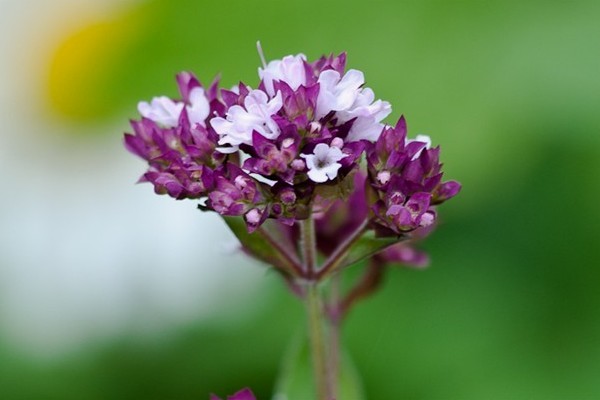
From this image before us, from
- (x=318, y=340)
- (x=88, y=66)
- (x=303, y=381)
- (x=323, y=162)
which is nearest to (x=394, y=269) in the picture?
(x=303, y=381)

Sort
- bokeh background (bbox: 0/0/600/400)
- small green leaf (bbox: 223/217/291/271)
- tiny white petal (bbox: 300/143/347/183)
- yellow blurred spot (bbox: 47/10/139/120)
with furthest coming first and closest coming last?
yellow blurred spot (bbox: 47/10/139/120) → bokeh background (bbox: 0/0/600/400) → small green leaf (bbox: 223/217/291/271) → tiny white petal (bbox: 300/143/347/183)

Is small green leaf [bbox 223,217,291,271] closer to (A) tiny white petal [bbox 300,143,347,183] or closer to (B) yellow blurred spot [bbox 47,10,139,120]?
(A) tiny white petal [bbox 300,143,347,183]

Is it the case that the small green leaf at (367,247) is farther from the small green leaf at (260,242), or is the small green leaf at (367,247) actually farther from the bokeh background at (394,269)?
the bokeh background at (394,269)

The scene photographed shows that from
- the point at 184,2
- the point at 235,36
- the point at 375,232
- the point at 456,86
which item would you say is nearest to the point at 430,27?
the point at 456,86

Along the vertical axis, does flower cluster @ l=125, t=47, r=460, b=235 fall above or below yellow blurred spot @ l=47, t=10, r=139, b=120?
below

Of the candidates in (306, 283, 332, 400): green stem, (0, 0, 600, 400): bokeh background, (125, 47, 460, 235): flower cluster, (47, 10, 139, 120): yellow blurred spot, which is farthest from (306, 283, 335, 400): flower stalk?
(47, 10, 139, 120): yellow blurred spot

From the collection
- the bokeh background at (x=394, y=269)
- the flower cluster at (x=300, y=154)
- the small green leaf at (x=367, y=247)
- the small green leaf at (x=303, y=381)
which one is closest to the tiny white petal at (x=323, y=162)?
the flower cluster at (x=300, y=154)
